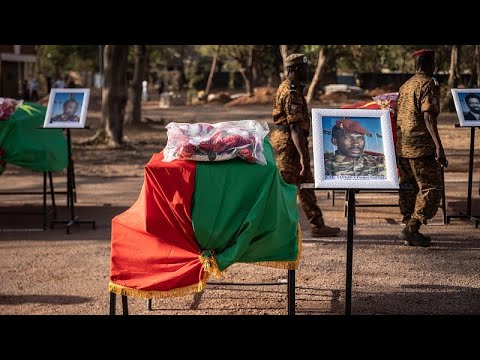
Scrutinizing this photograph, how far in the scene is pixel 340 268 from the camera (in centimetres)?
Result: 728

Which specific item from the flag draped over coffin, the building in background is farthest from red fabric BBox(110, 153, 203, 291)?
the building in background

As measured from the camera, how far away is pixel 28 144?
932cm

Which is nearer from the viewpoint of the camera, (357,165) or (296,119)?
(357,165)

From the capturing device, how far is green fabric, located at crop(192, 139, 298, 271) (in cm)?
482

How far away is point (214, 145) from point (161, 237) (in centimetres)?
70

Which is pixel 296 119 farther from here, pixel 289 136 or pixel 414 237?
pixel 414 237

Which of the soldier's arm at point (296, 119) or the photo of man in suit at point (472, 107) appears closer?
the soldier's arm at point (296, 119)

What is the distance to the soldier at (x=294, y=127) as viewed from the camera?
295 inches

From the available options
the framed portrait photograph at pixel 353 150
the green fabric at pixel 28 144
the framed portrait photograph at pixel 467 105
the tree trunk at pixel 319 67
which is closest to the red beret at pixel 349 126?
the framed portrait photograph at pixel 353 150

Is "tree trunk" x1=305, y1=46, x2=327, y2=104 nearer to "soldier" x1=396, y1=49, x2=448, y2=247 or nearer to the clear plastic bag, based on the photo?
"soldier" x1=396, y1=49, x2=448, y2=247

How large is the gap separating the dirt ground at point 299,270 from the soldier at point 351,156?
1370 mm

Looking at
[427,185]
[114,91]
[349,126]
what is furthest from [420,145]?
[114,91]

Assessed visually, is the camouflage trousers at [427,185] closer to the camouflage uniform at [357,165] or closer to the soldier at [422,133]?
the soldier at [422,133]

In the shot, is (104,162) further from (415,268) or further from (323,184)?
(323,184)
